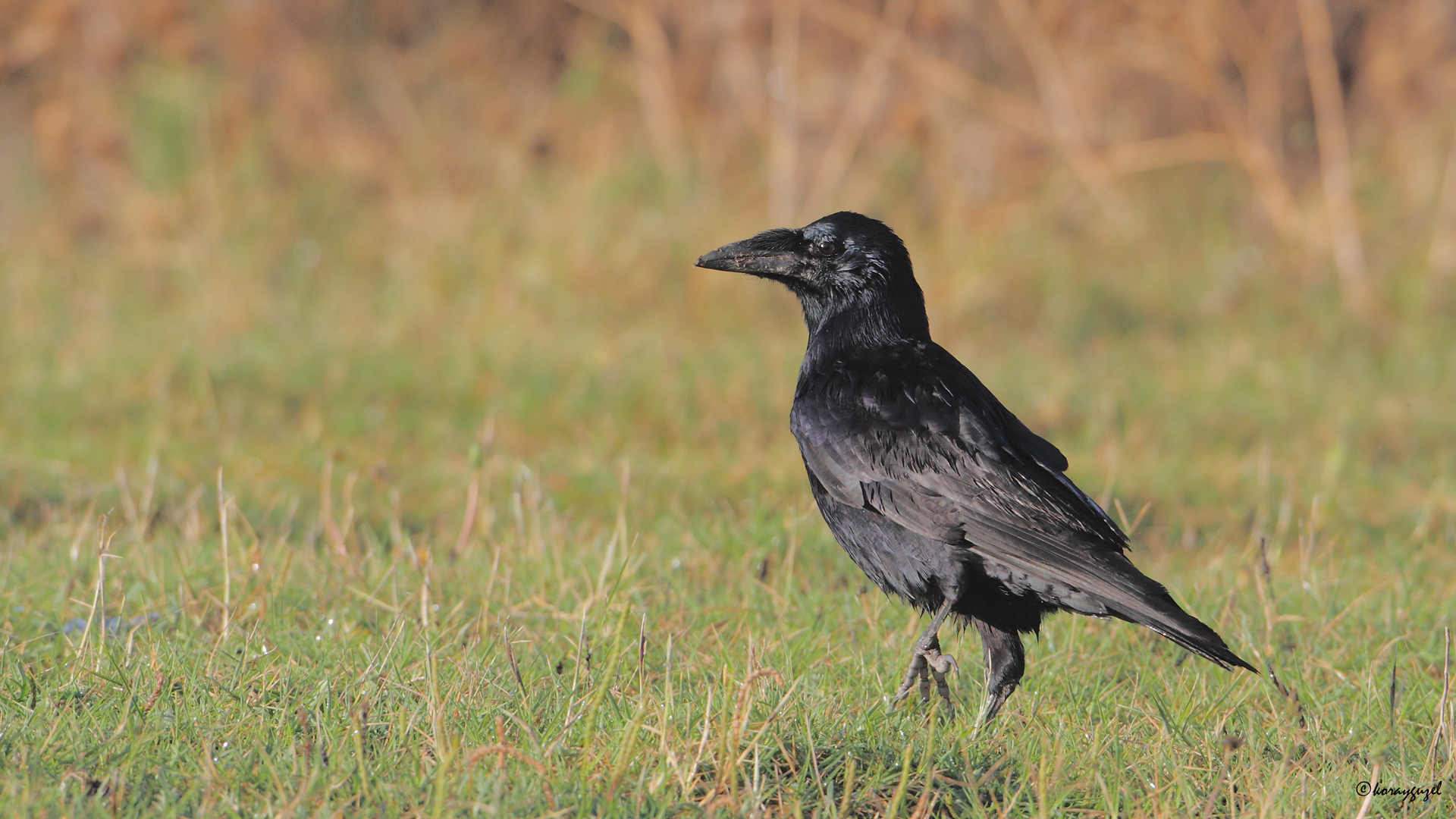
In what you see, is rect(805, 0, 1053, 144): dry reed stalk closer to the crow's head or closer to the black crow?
the crow's head

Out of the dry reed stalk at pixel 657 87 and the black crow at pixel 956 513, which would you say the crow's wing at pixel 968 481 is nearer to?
the black crow at pixel 956 513

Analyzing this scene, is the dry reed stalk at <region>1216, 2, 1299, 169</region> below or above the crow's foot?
above

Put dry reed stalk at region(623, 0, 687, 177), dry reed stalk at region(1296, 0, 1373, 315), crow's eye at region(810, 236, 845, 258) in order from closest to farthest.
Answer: crow's eye at region(810, 236, 845, 258) → dry reed stalk at region(1296, 0, 1373, 315) → dry reed stalk at region(623, 0, 687, 177)

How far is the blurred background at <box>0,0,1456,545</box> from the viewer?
6594 mm

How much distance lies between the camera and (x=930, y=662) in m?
3.21

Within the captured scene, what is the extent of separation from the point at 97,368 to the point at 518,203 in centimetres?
281

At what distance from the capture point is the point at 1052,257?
8562 millimetres

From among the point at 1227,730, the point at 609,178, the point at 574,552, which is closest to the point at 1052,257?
the point at 609,178

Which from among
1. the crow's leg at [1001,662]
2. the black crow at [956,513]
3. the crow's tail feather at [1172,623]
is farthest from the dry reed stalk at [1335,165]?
the crow's tail feather at [1172,623]

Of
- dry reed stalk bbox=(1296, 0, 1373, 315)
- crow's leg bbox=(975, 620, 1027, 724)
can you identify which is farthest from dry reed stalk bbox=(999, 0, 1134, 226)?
crow's leg bbox=(975, 620, 1027, 724)

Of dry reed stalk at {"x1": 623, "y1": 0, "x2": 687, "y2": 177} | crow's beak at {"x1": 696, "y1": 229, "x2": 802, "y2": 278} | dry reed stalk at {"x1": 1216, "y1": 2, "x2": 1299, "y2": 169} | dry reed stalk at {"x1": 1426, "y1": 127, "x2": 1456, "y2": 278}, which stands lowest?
crow's beak at {"x1": 696, "y1": 229, "x2": 802, "y2": 278}

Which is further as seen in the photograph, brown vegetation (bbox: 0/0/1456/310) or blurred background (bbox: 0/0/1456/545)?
brown vegetation (bbox: 0/0/1456/310)

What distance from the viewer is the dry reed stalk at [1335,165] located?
8.38m

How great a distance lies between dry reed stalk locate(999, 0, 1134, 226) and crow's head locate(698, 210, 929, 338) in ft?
15.8
